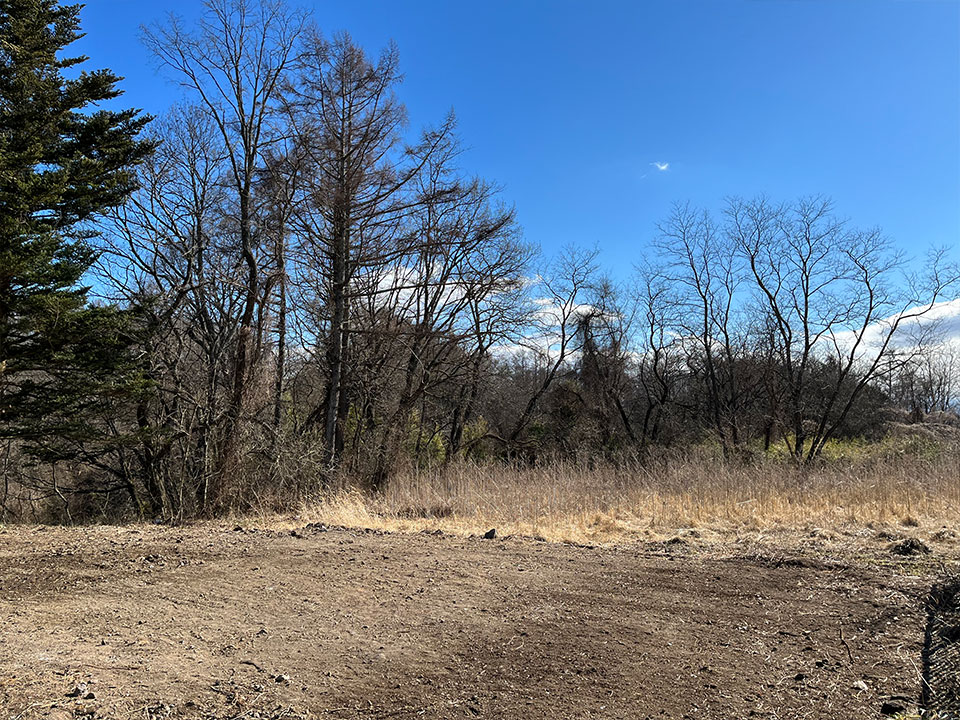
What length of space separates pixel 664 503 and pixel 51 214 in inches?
403

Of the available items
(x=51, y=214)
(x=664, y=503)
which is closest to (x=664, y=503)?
(x=664, y=503)

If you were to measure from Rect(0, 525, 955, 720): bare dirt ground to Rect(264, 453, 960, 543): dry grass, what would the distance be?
1.97 m

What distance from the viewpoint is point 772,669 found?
3340 mm

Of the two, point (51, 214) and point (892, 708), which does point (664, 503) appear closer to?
point (892, 708)

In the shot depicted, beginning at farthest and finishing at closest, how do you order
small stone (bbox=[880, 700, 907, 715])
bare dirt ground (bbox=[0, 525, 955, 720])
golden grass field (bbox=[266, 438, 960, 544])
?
golden grass field (bbox=[266, 438, 960, 544]), bare dirt ground (bbox=[0, 525, 955, 720]), small stone (bbox=[880, 700, 907, 715])

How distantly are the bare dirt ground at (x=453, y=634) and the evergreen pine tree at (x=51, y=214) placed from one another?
4006mm

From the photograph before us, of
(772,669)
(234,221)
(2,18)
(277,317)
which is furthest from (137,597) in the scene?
(234,221)

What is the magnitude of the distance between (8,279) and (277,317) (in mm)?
8493

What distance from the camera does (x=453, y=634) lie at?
155 inches

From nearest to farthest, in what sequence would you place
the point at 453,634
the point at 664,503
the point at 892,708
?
the point at 892,708, the point at 453,634, the point at 664,503

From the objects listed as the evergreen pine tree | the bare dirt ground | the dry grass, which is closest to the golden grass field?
the dry grass

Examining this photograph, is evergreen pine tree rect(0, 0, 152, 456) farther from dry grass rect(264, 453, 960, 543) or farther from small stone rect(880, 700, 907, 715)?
small stone rect(880, 700, 907, 715)

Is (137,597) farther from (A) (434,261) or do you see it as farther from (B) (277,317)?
(A) (434,261)

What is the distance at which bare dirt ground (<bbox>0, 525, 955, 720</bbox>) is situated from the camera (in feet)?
9.78
